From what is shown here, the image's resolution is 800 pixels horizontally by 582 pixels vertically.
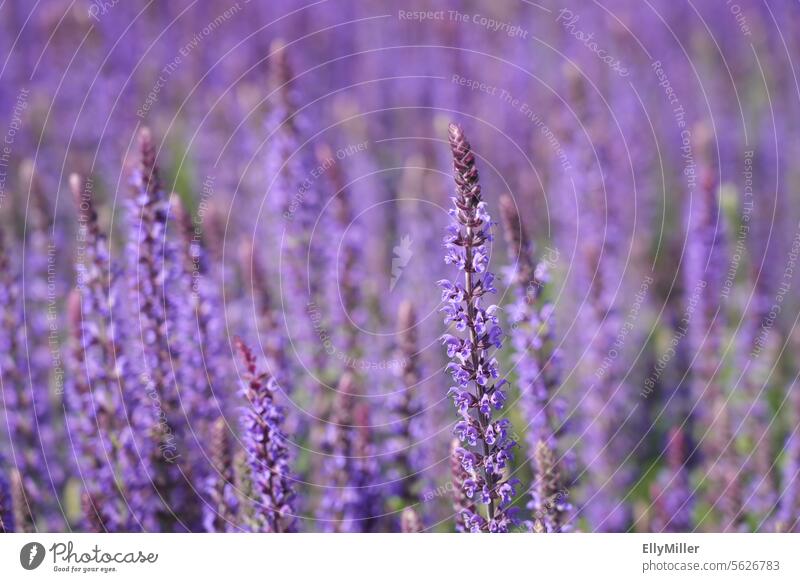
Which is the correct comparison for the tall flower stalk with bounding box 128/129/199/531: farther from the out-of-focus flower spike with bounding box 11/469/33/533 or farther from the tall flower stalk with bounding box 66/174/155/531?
the out-of-focus flower spike with bounding box 11/469/33/533

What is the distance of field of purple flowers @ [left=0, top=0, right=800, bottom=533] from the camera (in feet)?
18.1

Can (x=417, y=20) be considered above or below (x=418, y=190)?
above

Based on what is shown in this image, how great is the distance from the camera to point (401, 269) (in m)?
8.62

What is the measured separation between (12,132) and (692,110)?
27.2 ft

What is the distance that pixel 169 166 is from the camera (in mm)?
10547

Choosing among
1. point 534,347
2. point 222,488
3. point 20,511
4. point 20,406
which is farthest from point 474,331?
point 20,406

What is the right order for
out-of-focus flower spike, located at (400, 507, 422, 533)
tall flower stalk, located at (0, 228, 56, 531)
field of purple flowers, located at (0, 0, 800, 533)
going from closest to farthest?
out-of-focus flower spike, located at (400, 507, 422, 533)
field of purple flowers, located at (0, 0, 800, 533)
tall flower stalk, located at (0, 228, 56, 531)

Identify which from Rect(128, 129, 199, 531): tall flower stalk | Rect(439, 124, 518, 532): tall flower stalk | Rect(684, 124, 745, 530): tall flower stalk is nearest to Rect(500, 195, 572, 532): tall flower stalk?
Rect(439, 124, 518, 532): tall flower stalk
